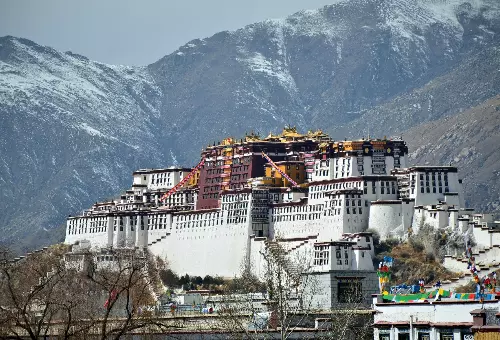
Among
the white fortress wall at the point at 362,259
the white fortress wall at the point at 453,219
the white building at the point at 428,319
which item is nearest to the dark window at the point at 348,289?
the white fortress wall at the point at 362,259

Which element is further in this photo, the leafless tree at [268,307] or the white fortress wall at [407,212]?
the white fortress wall at [407,212]

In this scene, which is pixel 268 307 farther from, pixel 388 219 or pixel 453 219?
pixel 388 219

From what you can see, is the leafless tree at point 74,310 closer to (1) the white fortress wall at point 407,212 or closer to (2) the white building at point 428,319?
(2) the white building at point 428,319

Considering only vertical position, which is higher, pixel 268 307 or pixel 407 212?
pixel 407 212

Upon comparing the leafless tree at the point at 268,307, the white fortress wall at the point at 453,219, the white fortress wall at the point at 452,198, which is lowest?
the leafless tree at the point at 268,307

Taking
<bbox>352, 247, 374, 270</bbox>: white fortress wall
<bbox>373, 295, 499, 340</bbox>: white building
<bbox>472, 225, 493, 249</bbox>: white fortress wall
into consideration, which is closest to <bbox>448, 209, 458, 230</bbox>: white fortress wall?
<bbox>472, 225, 493, 249</bbox>: white fortress wall

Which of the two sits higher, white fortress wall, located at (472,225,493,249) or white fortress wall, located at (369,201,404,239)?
white fortress wall, located at (369,201,404,239)

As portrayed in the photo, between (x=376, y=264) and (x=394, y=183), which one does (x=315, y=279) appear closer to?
(x=376, y=264)

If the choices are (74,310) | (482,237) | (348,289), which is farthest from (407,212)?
(74,310)

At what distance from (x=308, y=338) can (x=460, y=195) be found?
101 metres

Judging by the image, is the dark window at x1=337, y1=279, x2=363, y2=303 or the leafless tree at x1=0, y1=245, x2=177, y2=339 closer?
the leafless tree at x1=0, y1=245, x2=177, y2=339

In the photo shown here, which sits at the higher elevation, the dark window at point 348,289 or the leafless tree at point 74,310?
the dark window at point 348,289

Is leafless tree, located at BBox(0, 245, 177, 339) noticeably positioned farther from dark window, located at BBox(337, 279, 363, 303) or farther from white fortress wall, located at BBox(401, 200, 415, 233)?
white fortress wall, located at BBox(401, 200, 415, 233)

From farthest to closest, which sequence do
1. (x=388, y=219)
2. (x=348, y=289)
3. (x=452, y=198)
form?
1. (x=452, y=198)
2. (x=388, y=219)
3. (x=348, y=289)
